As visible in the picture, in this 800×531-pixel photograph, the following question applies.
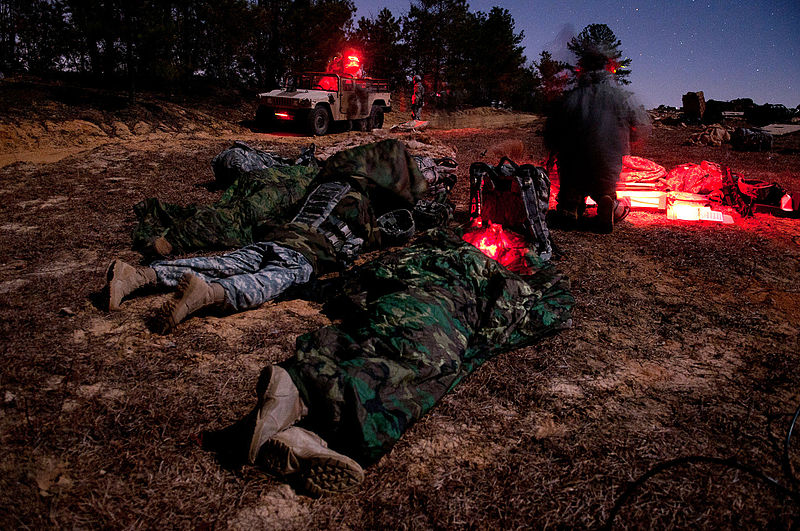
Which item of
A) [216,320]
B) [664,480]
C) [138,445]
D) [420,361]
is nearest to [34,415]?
[138,445]

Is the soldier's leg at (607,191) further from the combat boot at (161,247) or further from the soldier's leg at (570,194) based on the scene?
the combat boot at (161,247)

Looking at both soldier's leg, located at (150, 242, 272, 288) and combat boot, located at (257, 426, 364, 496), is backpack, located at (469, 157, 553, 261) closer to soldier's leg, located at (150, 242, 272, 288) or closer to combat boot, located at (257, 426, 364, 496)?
soldier's leg, located at (150, 242, 272, 288)

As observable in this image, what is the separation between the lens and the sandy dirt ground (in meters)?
1.84

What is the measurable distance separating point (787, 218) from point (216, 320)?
8127 millimetres

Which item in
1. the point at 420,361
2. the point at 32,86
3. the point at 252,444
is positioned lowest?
the point at 252,444

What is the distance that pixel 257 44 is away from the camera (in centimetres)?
2147

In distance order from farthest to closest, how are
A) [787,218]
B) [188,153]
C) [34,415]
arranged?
[188,153]
[787,218]
[34,415]

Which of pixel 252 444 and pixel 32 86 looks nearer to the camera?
pixel 252 444

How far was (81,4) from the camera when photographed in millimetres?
12562

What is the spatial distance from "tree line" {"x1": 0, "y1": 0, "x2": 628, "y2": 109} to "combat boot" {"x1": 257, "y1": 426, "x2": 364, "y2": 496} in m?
5.82

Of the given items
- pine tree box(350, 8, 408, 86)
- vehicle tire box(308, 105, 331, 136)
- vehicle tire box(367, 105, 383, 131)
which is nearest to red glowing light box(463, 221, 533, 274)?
vehicle tire box(308, 105, 331, 136)

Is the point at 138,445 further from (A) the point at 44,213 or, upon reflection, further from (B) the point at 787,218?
(B) the point at 787,218

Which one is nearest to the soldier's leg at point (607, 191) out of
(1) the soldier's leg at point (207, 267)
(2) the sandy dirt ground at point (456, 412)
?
(2) the sandy dirt ground at point (456, 412)

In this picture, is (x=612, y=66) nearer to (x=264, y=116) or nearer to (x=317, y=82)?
(x=317, y=82)
